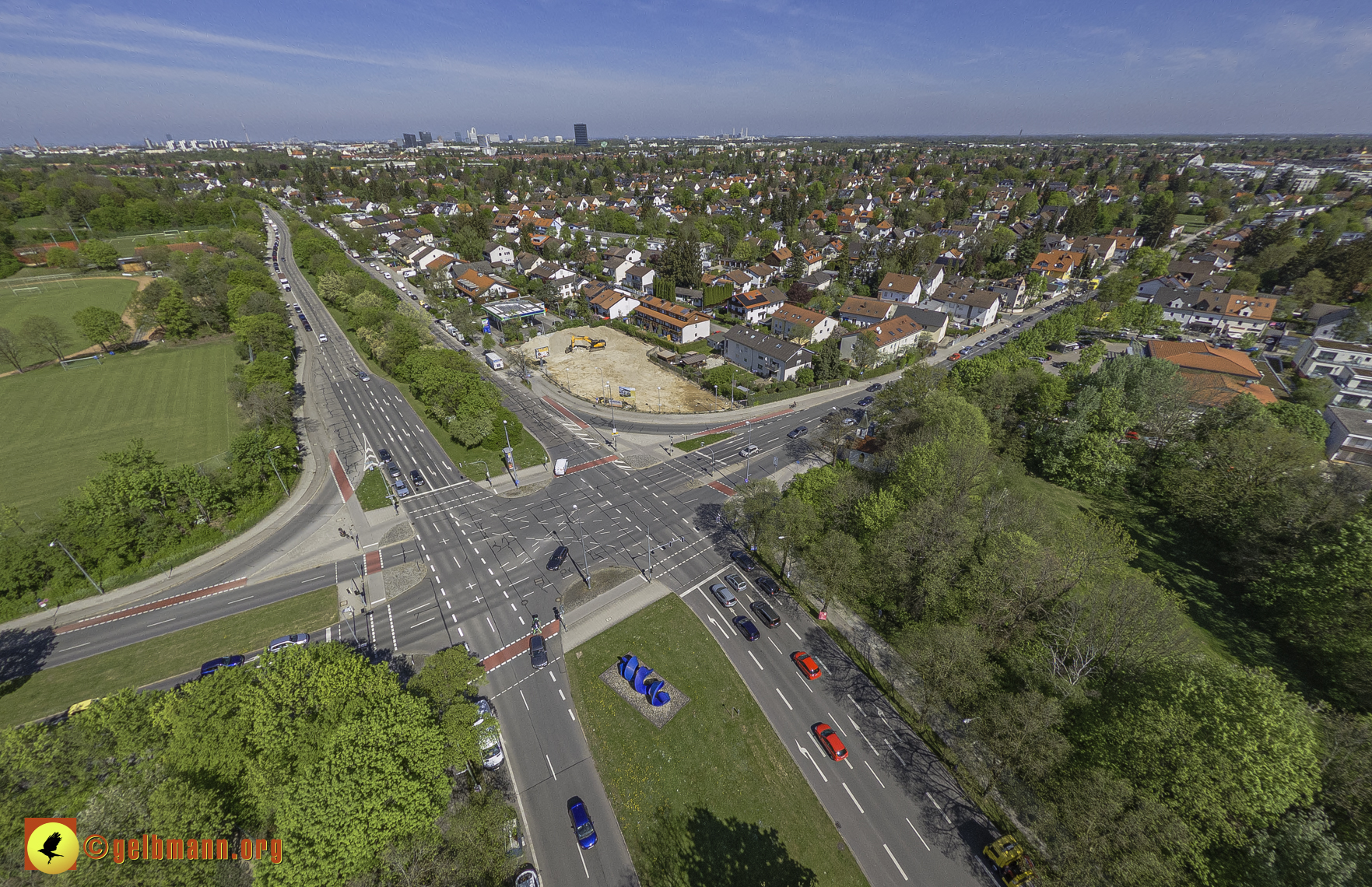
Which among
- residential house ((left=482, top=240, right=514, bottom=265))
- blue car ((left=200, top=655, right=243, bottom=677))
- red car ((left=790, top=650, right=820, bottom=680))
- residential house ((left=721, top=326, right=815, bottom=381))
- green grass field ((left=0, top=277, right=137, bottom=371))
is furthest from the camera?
residential house ((left=482, top=240, right=514, bottom=265))

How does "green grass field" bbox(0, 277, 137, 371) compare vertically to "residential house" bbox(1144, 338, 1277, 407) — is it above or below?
above

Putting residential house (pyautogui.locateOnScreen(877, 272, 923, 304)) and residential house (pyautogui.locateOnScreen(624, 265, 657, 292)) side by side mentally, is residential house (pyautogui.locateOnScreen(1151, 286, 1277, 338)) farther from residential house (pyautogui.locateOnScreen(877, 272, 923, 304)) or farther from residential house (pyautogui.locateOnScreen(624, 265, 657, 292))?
residential house (pyautogui.locateOnScreen(624, 265, 657, 292))

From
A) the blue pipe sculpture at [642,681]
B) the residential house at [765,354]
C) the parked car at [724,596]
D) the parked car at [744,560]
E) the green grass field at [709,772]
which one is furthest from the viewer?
the residential house at [765,354]

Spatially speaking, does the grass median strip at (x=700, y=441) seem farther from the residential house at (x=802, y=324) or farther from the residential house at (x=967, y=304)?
the residential house at (x=967, y=304)

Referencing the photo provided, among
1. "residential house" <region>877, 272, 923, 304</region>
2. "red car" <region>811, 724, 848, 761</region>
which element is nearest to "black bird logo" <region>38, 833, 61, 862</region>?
"red car" <region>811, 724, 848, 761</region>

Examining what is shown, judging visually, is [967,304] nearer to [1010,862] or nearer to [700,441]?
[700,441]

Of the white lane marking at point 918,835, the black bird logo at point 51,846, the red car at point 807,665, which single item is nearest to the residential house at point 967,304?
the red car at point 807,665

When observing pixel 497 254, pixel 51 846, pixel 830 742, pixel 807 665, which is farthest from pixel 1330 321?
pixel 497 254
